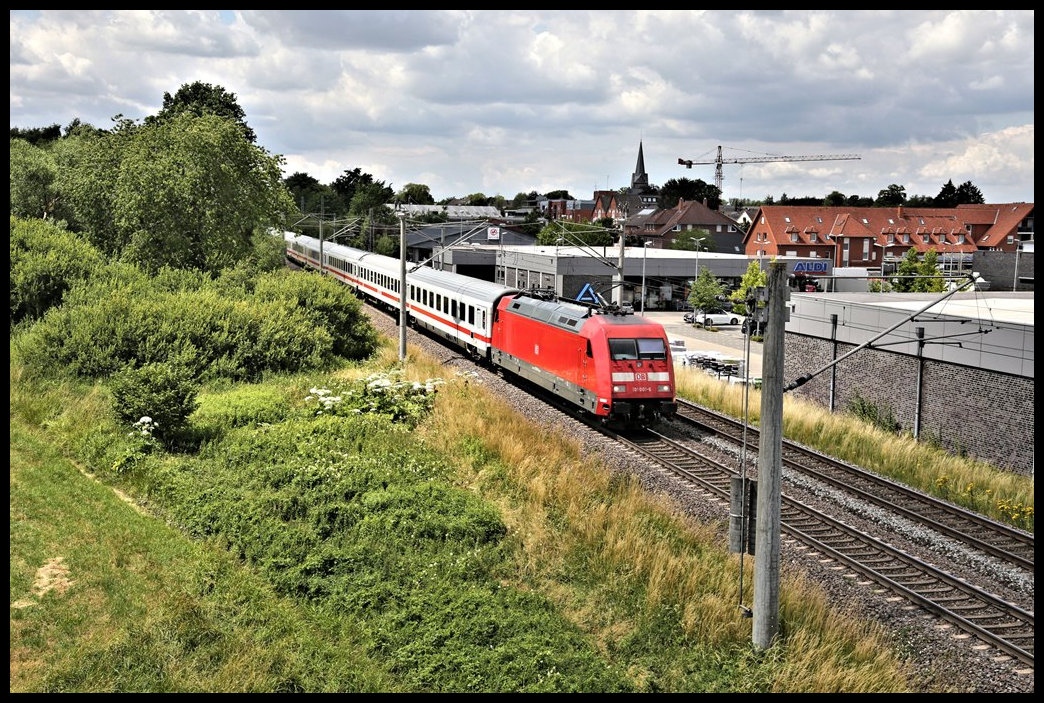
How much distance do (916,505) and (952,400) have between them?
7.49 m

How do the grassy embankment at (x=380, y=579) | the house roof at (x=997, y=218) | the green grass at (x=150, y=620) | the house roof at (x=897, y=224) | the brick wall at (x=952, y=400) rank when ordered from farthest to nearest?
the house roof at (x=997, y=218)
the house roof at (x=897, y=224)
the brick wall at (x=952, y=400)
the grassy embankment at (x=380, y=579)
the green grass at (x=150, y=620)

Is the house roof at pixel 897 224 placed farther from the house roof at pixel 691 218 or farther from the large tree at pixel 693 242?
the house roof at pixel 691 218

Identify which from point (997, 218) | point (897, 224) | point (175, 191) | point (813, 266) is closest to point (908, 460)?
point (175, 191)

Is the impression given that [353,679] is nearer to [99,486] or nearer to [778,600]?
[778,600]

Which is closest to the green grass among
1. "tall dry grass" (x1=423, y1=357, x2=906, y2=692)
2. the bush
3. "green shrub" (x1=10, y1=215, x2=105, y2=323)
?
"tall dry grass" (x1=423, y1=357, x2=906, y2=692)

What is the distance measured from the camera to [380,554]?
1364 centimetres

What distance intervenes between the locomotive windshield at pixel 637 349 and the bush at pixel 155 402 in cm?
1006

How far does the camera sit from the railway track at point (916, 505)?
15.9 meters

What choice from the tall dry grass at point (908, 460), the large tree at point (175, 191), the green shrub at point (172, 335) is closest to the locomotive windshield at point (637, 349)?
the tall dry grass at point (908, 460)

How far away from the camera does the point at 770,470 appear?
11117 mm

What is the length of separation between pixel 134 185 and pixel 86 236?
23.8ft

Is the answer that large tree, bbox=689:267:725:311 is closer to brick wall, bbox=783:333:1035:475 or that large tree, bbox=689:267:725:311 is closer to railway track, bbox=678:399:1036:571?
brick wall, bbox=783:333:1035:475

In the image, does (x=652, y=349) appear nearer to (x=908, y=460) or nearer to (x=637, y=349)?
A: (x=637, y=349)
